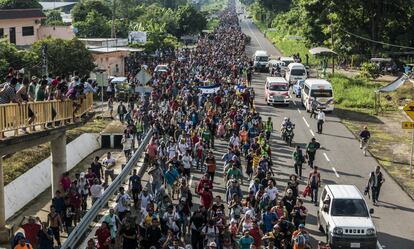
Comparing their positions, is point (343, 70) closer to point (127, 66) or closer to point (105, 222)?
point (127, 66)

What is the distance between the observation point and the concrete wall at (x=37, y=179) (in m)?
21.9

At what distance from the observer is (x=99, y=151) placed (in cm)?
3170

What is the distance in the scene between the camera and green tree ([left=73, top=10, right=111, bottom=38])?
78.4 metres

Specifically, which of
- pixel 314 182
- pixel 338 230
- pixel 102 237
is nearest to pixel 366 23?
pixel 314 182

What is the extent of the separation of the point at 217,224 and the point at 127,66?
140ft

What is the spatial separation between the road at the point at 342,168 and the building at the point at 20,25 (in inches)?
1180

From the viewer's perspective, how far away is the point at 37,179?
81.4ft

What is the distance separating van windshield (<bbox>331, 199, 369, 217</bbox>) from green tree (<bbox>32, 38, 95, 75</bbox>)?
28456mm

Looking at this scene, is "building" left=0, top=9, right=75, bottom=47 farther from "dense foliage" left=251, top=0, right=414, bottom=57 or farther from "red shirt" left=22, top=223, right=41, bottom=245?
"red shirt" left=22, top=223, right=41, bottom=245

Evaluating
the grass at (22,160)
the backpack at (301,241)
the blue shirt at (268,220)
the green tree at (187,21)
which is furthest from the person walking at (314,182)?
the green tree at (187,21)

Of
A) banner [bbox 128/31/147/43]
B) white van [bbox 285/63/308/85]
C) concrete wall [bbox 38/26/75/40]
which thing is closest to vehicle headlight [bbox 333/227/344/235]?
white van [bbox 285/63/308/85]

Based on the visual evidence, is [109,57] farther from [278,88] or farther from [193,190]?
[193,190]

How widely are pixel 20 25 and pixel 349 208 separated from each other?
5262cm

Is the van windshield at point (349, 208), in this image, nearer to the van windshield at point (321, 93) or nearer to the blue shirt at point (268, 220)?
the blue shirt at point (268, 220)
